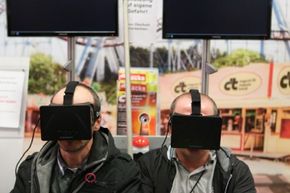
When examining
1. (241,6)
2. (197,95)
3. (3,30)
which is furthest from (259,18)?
(3,30)

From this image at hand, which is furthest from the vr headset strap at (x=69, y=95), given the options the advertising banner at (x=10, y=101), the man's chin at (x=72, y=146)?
the advertising banner at (x=10, y=101)

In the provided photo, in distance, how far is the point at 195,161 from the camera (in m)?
1.85

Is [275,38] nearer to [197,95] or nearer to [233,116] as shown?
[233,116]

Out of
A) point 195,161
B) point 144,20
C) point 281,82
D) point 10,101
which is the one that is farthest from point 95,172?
point 281,82

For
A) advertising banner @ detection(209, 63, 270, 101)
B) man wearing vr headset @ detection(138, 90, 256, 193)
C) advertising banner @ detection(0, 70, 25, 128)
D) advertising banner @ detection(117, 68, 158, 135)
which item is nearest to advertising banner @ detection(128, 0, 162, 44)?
advertising banner @ detection(117, 68, 158, 135)

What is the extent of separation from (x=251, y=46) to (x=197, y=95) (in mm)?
1165

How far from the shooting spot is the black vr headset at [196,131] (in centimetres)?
173

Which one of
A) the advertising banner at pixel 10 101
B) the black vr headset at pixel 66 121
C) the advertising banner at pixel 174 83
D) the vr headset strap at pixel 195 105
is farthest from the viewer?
the advertising banner at pixel 174 83

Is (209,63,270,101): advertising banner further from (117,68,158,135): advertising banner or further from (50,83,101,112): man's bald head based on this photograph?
(50,83,101,112): man's bald head

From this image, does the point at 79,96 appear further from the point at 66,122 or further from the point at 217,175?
the point at 217,175

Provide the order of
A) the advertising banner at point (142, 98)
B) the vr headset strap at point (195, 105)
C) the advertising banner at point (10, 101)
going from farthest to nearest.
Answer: the advertising banner at point (142, 98), the advertising banner at point (10, 101), the vr headset strap at point (195, 105)

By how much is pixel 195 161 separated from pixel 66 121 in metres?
0.57

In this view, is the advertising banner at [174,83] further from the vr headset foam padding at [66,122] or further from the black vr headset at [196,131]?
the vr headset foam padding at [66,122]

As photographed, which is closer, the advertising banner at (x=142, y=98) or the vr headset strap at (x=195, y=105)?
the vr headset strap at (x=195, y=105)
